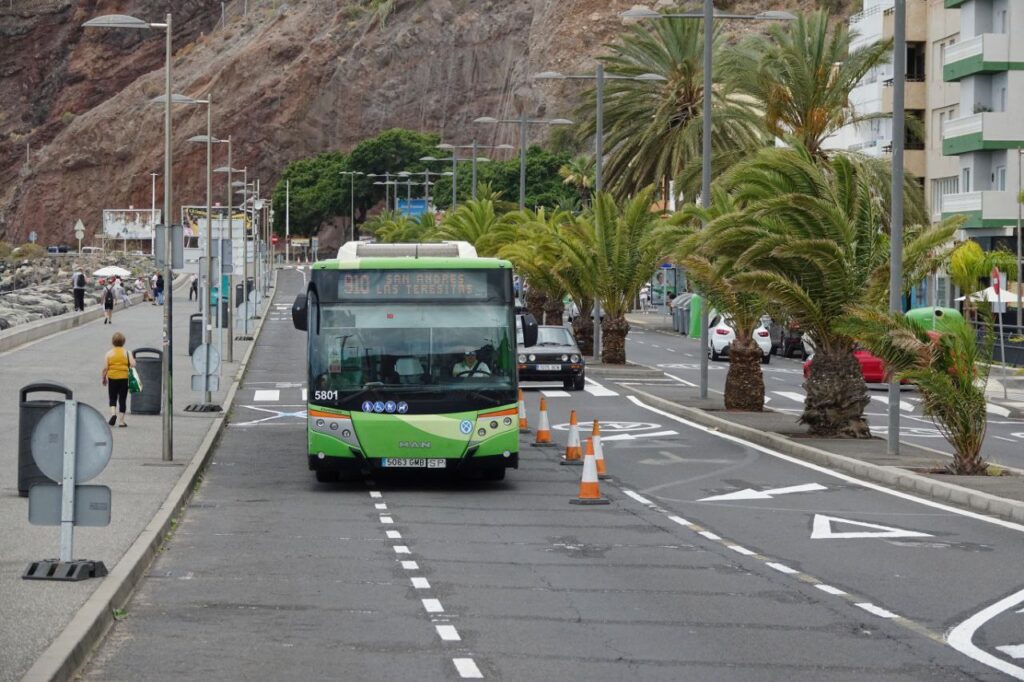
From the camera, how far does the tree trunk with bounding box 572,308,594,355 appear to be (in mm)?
55688

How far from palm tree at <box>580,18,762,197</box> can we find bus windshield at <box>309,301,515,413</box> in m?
40.8

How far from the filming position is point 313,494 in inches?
861

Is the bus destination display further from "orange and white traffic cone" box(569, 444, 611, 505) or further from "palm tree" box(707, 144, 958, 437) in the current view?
"palm tree" box(707, 144, 958, 437)

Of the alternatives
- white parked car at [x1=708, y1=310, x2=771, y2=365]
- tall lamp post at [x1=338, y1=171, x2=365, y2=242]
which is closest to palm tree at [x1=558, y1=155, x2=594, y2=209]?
tall lamp post at [x1=338, y1=171, x2=365, y2=242]

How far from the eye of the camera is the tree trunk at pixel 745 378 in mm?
34750

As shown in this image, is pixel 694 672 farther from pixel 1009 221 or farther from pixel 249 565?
pixel 1009 221

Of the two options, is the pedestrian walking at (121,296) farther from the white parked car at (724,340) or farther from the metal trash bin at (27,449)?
the metal trash bin at (27,449)

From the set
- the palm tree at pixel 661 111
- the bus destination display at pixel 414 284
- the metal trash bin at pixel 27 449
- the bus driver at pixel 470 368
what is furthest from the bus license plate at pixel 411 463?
the palm tree at pixel 661 111

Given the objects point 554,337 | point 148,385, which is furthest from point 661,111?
point 148,385

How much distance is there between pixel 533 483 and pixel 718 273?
30.4ft

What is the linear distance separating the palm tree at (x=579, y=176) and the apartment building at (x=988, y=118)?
59.3m

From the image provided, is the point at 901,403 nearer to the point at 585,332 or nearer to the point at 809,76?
the point at 809,76

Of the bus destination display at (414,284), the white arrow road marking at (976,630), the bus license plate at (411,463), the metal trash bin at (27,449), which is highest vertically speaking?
the bus destination display at (414,284)

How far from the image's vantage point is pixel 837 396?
94.6 feet
